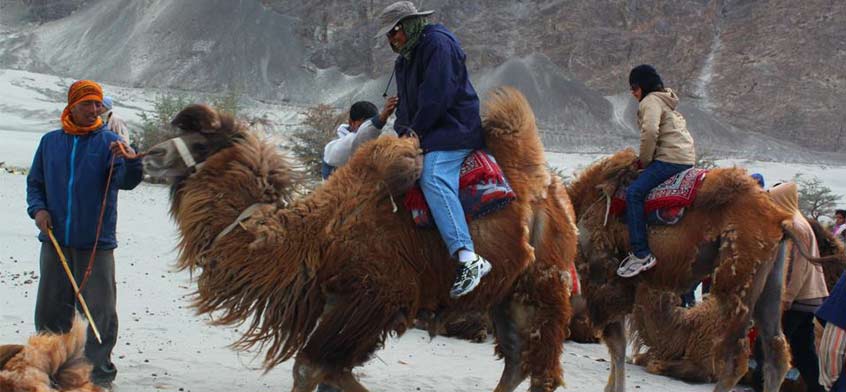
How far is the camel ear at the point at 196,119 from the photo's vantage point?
505cm

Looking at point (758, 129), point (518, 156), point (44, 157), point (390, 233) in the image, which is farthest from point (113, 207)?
point (758, 129)

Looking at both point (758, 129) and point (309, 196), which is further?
point (758, 129)

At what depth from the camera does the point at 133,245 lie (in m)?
12.4

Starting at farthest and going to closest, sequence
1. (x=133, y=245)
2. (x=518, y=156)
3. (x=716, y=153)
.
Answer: (x=716, y=153) < (x=133, y=245) < (x=518, y=156)

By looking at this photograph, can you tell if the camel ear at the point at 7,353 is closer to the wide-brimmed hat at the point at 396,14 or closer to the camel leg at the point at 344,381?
the camel leg at the point at 344,381

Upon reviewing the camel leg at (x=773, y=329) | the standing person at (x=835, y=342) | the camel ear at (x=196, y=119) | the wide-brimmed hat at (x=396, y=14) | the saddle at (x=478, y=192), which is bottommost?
the camel leg at (x=773, y=329)

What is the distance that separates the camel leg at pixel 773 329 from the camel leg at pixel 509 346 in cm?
251

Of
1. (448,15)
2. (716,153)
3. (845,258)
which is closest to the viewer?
(845,258)

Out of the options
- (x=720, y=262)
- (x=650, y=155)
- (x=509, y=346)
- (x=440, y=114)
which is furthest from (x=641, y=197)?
(x=440, y=114)

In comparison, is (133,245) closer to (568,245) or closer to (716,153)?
(568,245)

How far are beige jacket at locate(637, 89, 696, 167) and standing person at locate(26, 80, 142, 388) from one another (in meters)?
4.13

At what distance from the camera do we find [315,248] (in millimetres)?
5090

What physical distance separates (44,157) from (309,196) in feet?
6.15

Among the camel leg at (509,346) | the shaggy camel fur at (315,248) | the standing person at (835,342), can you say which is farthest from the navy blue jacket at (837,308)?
the camel leg at (509,346)
